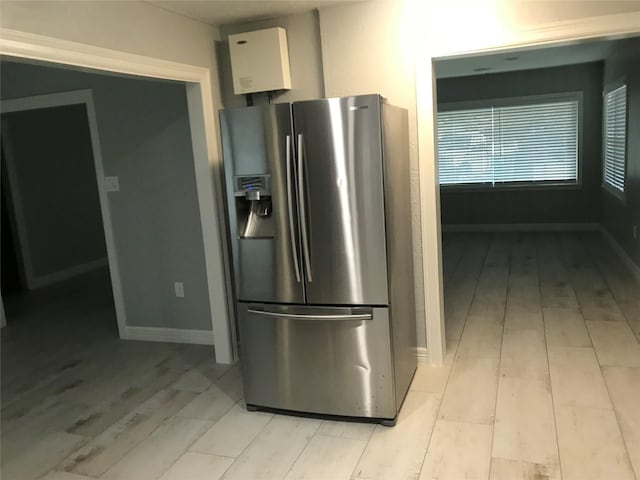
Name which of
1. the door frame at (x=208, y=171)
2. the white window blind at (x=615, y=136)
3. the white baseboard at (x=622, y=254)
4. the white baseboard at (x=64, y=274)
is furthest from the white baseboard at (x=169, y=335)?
the white window blind at (x=615, y=136)

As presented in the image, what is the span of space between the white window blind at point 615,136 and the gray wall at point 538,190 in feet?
1.19

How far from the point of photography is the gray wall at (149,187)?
3938 mm

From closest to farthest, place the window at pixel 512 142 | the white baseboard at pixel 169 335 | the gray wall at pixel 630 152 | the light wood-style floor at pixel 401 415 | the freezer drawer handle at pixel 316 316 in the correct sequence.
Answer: the light wood-style floor at pixel 401 415 < the freezer drawer handle at pixel 316 316 < the white baseboard at pixel 169 335 < the gray wall at pixel 630 152 < the window at pixel 512 142

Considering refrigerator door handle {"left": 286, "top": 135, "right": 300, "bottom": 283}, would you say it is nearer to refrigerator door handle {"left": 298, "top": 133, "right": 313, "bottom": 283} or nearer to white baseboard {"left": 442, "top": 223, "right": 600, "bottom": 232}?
refrigerator door handle {"left": 298, "top": 133, "right": 313, "bottom": 283}

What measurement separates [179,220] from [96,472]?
6.32ft

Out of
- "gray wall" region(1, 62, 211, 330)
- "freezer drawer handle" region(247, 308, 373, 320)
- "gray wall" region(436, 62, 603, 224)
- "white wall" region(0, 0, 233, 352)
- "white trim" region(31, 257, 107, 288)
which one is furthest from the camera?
"gray wall" region(436, 62, 603, 224)

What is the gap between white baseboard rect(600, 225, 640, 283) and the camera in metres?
5.03

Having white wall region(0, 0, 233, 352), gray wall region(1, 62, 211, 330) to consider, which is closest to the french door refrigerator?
white wall region(0, 0, 233, 352)

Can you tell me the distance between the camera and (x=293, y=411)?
2.98m

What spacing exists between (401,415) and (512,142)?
5.96 m

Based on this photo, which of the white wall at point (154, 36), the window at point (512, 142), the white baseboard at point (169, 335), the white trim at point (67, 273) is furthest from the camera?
the window at point (512, 142)

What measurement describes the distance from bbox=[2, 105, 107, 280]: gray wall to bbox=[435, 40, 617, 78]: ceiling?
466cm

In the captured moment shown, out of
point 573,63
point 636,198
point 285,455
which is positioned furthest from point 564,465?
point 573,63

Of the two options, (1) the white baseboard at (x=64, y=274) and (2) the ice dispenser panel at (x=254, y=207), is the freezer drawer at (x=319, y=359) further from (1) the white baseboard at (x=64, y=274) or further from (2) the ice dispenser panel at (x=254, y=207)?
(1) the white baseboard at (x=64, y=274)
